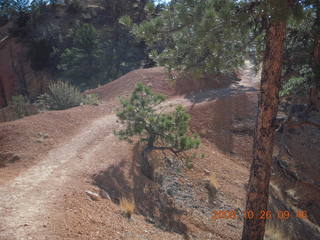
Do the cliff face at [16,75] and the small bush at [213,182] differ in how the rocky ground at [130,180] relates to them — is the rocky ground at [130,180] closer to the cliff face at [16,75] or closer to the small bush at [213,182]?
the small bush at [213,182]

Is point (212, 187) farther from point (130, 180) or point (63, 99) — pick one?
point (63, 99)

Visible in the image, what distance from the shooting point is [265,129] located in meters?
4.49

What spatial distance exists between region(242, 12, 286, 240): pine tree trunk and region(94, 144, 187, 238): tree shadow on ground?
1.62m

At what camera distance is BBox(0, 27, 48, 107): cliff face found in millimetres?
21645

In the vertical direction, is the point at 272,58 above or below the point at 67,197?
above

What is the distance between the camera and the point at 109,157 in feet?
25.5

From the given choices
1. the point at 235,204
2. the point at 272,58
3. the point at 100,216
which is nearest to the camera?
the point at 272,58

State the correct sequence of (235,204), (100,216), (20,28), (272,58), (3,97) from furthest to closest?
1. (20,28)
2. (3,97)
3. (235,204)
4. (100,216)
5. (272,58)

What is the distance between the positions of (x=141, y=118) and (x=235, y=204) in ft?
10.6

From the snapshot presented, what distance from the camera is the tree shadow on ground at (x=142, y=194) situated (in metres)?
6.08

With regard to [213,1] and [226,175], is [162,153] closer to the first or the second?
[226,175]

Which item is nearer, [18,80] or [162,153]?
[162,153]

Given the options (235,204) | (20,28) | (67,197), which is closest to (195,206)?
(235,204)
